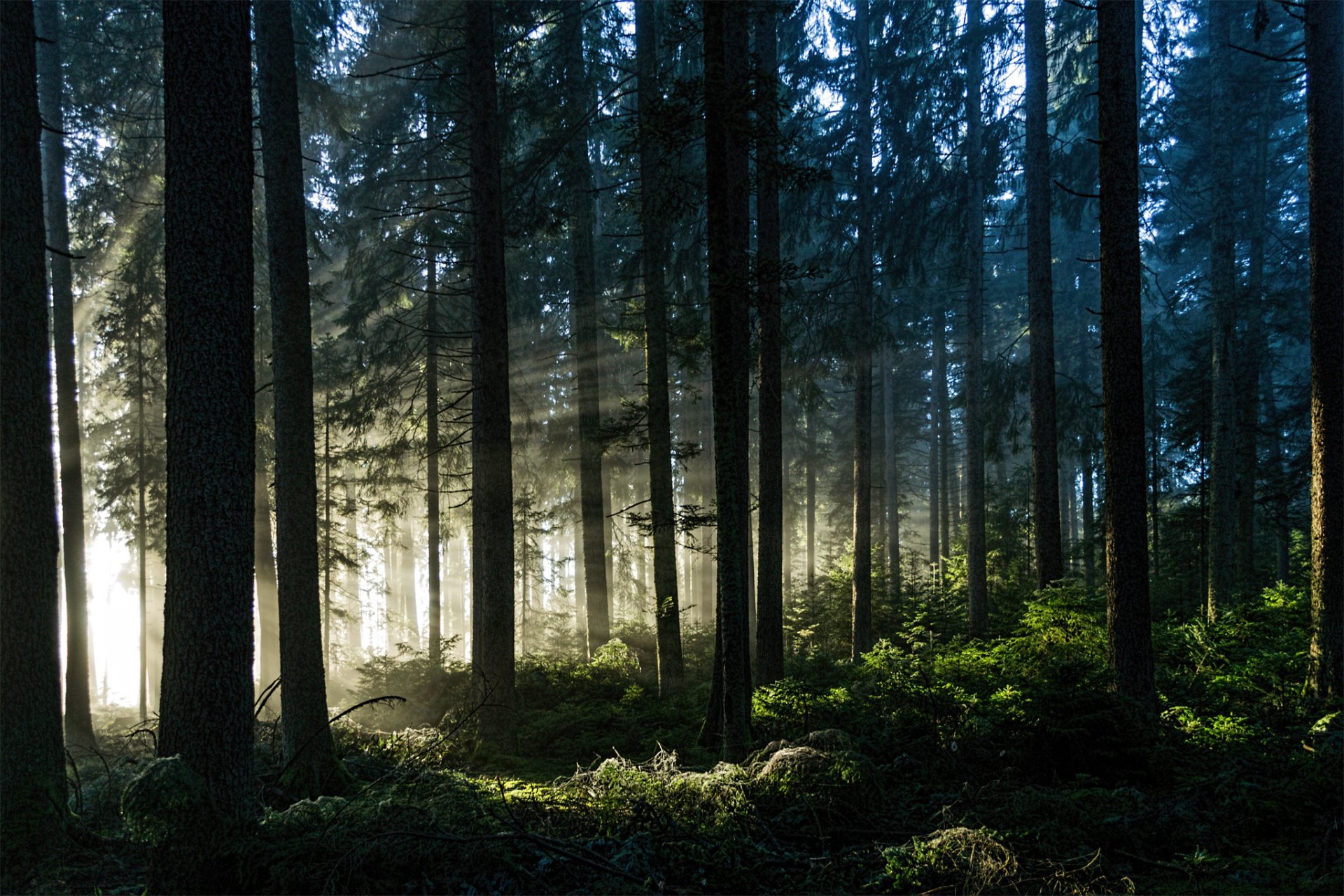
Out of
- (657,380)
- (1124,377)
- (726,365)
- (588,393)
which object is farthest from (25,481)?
(1124,377)

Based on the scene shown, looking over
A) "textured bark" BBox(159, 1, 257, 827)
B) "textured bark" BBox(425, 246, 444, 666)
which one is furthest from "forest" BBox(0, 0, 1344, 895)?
"textured bark" BBox(425, 246, 444, 666)

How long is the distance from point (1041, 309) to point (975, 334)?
2.36 metres

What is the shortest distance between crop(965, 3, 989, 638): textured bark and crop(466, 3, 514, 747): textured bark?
9.92 metres

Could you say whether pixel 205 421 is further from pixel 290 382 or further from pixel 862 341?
pixel 862 341

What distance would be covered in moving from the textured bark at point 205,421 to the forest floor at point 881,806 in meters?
0.71

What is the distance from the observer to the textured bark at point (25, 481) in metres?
6.11

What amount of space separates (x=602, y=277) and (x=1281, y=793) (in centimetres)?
1919

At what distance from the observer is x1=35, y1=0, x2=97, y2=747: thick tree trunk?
1260 cm

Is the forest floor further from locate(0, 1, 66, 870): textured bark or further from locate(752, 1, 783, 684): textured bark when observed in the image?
locate(752, 1, 783, 684): textured bark

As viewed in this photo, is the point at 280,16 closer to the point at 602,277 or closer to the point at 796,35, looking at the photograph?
the point at 796,35

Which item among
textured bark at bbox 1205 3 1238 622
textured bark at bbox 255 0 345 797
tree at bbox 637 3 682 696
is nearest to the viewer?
textured bark at bbox 255 0 345 797

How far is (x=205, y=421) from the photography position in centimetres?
528

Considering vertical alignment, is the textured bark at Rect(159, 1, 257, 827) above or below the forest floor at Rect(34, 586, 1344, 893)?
above

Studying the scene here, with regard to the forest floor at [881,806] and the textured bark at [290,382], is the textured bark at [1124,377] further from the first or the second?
the textured bark at [290,382]
